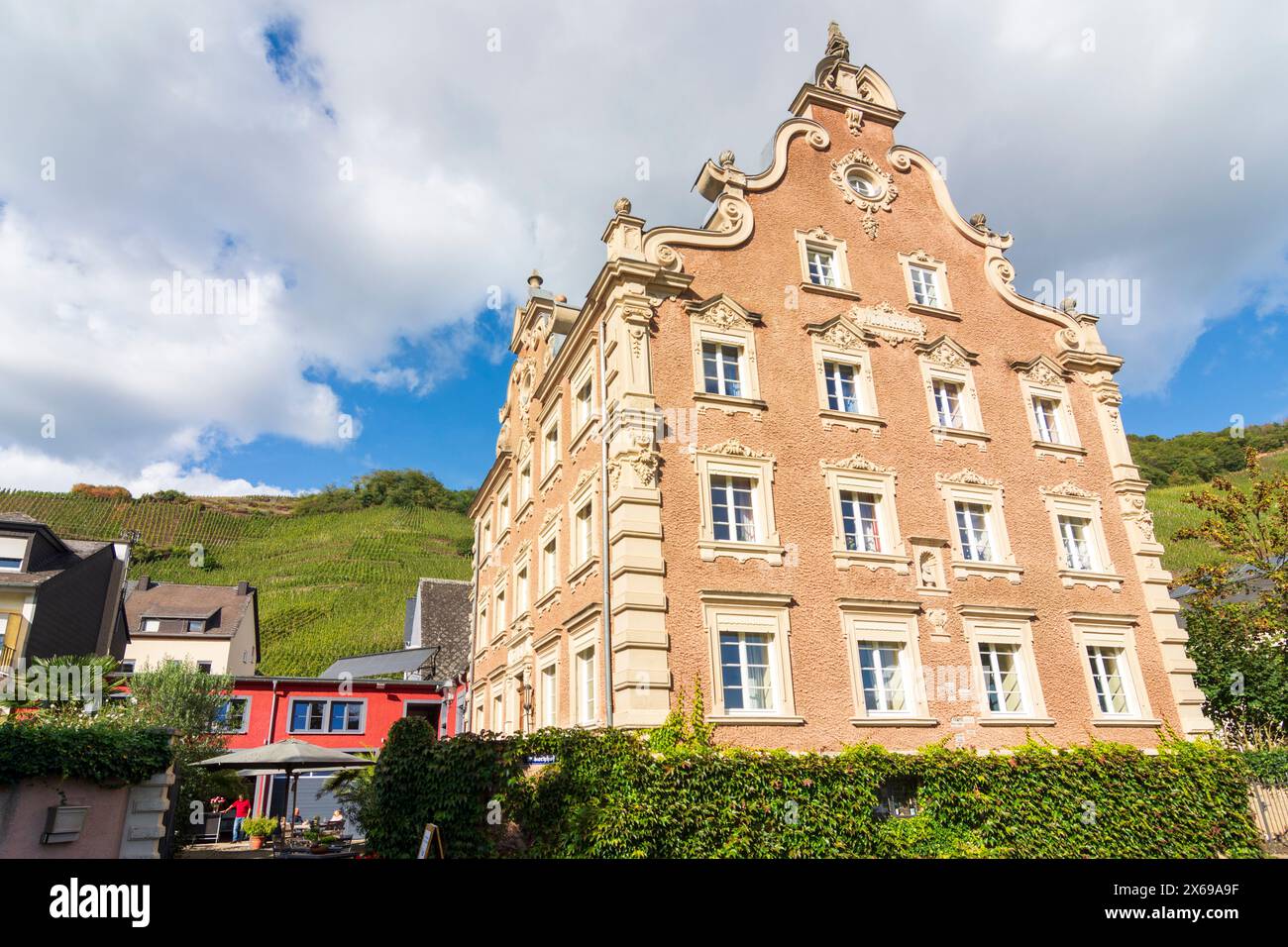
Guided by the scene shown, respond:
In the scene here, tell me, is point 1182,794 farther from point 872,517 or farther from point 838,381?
point 838,381

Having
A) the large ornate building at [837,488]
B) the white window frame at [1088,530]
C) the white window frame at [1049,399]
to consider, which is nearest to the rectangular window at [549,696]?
the large ornate building at [837,488]

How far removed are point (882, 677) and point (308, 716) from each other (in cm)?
2996

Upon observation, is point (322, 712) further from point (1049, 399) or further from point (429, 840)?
point (1049, 399)

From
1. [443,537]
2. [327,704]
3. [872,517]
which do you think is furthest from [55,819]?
[443,537]

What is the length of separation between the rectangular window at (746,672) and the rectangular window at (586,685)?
3.08m

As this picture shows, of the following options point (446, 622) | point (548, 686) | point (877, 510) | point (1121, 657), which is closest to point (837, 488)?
point (877, 510)

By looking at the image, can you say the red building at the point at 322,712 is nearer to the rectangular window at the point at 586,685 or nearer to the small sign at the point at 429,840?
the rectangular window at the point at 586,685

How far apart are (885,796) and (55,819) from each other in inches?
561

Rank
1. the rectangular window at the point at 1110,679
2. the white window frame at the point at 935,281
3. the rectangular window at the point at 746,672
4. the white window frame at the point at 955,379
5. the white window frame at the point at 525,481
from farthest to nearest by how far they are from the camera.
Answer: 1. the white window frame at the point at 525,481
2. the white window frame at the point at 935,281
3. the white window frame at the point at 955,379
4. the rectangular window at the point at 1110,679
5. the rectangular window at the point at 746,672

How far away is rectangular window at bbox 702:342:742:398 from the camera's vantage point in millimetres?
18797

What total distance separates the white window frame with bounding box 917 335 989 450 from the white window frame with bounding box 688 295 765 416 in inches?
194

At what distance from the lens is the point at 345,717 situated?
38.1m

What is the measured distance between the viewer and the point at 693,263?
1981 cm

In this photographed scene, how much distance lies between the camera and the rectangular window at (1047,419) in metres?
22.1
